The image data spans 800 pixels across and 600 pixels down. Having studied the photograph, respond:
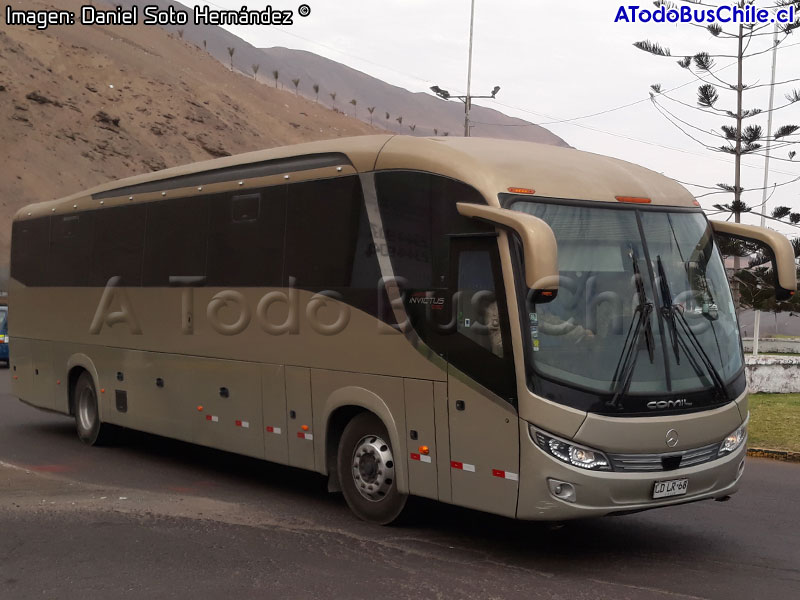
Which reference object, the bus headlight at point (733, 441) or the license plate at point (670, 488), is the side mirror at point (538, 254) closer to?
the license plate at point (670, 488)

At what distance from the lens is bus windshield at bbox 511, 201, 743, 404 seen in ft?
25.2

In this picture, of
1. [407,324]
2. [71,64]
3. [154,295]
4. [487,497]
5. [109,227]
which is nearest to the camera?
[487,497]

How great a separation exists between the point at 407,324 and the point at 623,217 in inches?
74.0

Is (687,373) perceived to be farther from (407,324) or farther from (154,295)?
(154,295)

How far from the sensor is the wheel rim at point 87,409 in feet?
46.7

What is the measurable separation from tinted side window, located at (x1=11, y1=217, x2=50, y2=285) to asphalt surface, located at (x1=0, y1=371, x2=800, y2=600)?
179 inches

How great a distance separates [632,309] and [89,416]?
8.75m

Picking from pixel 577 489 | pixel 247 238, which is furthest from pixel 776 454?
pixel 247 238

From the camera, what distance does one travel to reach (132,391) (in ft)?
43.0

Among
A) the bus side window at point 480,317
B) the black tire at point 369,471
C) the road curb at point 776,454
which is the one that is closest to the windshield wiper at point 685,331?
the bus side window at point 480,317

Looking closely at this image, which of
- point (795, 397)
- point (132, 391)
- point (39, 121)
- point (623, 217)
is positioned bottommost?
point (795, 397)

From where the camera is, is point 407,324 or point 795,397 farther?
point 795,397

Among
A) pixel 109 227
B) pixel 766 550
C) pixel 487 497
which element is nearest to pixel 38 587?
pixel 487 497

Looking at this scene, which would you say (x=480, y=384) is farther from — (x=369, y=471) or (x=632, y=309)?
(x=369, y=471)
